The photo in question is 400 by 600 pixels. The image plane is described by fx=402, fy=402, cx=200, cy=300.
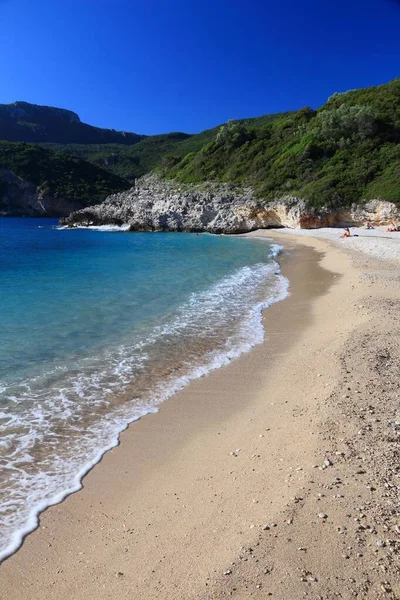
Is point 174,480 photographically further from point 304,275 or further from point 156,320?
point 304,275

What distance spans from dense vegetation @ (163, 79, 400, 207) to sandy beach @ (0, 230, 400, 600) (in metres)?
34.6

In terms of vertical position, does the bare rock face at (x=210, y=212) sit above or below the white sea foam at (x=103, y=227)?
above

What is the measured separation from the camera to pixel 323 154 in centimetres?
4741

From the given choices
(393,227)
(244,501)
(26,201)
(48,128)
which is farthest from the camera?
(48,128)

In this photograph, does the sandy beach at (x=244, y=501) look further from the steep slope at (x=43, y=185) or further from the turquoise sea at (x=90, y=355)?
the steep slope at (x=43, y=185)

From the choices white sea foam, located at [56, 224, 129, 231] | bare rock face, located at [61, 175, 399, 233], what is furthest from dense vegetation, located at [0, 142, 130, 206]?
bare rock face, located at [61, 175, 399, 233]

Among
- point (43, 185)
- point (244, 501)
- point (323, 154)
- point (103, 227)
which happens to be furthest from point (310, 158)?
point (43, 185)

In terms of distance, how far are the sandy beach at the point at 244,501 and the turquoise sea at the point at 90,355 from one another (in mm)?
369

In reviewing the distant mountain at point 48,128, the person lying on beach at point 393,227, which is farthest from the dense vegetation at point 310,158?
the distant mountain at point 48,128

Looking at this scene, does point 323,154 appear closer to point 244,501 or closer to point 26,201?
point 244,501

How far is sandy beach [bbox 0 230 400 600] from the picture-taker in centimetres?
272

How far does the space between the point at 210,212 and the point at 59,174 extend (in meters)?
65.8

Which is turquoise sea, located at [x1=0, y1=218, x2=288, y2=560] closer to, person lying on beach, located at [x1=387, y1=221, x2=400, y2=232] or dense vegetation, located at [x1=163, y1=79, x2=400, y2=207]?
person lying on beach, located at [x1=387, y1=221, x2=400, y2=232]

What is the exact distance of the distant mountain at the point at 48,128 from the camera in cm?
15175
